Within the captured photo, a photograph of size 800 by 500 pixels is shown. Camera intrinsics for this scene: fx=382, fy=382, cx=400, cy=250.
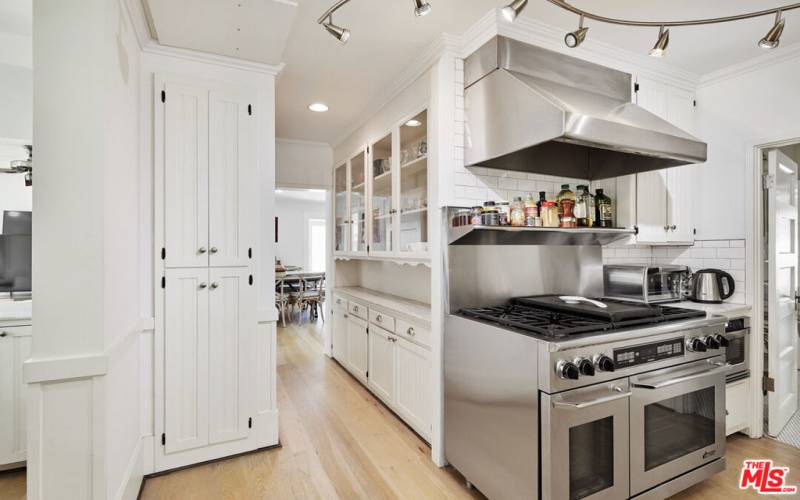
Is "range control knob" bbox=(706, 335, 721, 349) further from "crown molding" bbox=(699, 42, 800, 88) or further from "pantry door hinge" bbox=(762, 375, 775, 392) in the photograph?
"crown molding" bbox=(699, 42, 800, 88)

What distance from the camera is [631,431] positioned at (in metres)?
1.74

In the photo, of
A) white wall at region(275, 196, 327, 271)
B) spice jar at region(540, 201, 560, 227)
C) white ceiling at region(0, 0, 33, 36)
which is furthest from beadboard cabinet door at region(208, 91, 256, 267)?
white wall at region(275, 196, 327, 271)

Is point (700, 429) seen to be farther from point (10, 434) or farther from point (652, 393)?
point (10, 434)

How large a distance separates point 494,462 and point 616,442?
21.7 inches

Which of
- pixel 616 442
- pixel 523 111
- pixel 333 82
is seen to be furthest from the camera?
pixel 333 82

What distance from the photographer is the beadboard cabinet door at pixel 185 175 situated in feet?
7.17

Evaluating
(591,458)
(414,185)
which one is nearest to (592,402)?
(591,458)

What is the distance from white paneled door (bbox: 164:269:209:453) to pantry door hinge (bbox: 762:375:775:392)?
3.68 m

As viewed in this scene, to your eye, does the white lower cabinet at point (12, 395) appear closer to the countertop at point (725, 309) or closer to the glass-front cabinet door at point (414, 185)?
the glass-front cabinet door at point (414, 185)

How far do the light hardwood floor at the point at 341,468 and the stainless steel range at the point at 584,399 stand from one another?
0.68 ft

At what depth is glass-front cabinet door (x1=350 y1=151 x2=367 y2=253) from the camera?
343 centimetres

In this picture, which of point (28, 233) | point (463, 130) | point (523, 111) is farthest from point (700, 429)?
point (28, 233)

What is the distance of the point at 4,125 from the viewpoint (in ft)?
7.70

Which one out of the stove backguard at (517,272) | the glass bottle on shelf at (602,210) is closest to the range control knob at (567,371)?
the stove backguard at (517,272)
